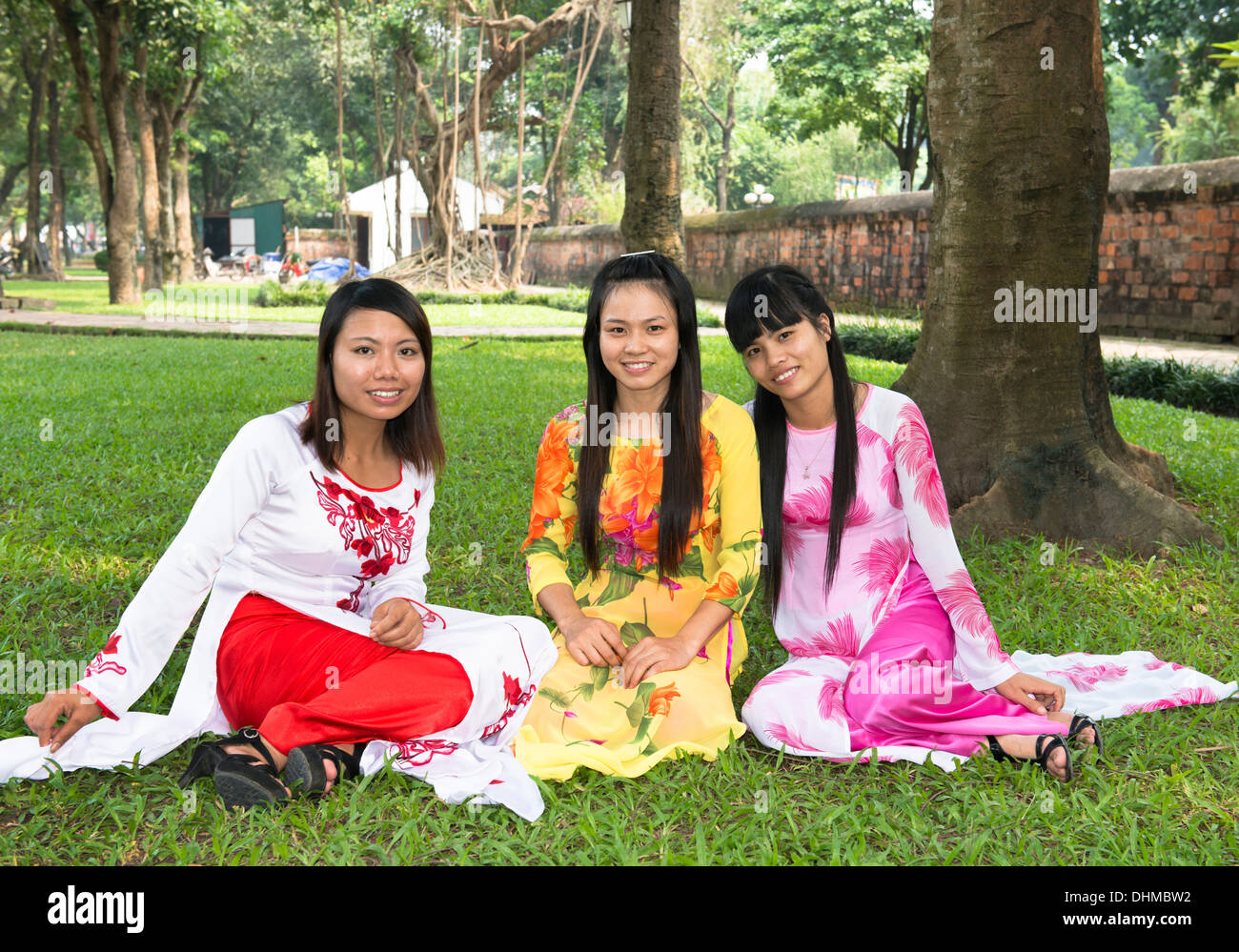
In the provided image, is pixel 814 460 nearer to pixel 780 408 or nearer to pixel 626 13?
pixel 780 408

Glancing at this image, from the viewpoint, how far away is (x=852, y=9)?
65.8 feet

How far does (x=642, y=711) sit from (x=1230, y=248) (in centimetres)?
880

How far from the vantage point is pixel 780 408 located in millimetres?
2680

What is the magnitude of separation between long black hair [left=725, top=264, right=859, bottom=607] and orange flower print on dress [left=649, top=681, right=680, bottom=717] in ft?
1.54

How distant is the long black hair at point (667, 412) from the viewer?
2443mm

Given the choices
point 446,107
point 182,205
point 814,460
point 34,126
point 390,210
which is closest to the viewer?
point 814,460

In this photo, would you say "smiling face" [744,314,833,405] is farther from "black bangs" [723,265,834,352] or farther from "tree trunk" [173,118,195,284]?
"tree trunk" [173,118,195,284]

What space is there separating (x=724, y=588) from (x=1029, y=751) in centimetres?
76

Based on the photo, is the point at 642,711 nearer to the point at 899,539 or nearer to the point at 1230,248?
the point at 899,539

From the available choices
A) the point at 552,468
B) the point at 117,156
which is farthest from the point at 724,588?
the point at 117,156

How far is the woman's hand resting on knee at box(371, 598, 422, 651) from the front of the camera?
2.31m

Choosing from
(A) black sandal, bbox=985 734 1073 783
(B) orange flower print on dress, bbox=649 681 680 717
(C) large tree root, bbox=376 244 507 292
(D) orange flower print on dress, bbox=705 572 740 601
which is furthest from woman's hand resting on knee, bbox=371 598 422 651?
(C) large tree root, bbox=376 244 507 292

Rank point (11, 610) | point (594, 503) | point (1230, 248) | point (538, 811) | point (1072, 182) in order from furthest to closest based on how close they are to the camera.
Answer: point (1230, 248) → point (1072, 182) → point (11, 610) → point (594, 503) → point (538, 811)
